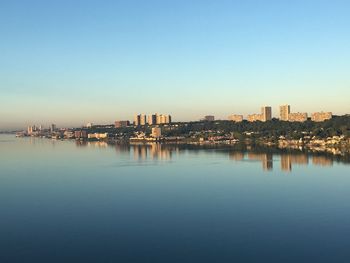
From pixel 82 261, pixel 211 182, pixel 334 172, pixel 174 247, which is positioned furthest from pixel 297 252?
pixel 334 172

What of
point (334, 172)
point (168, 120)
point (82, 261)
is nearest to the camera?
point (82, 261)

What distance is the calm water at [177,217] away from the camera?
7.86 meters

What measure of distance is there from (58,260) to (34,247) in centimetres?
91

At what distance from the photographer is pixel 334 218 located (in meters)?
10.1

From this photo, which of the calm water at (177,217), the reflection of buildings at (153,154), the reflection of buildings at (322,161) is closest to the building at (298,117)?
the reflection of buildings at (153,154)

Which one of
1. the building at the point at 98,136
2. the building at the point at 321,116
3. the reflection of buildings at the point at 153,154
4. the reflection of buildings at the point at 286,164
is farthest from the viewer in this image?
the building at the point at 98,136

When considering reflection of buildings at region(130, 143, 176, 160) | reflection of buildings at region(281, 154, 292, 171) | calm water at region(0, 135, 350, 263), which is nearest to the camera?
calm water at region(0, 135, 350, 263)

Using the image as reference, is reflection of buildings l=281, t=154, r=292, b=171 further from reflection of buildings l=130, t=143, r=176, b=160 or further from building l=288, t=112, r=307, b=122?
building l=288, t=112, r=307, b=122

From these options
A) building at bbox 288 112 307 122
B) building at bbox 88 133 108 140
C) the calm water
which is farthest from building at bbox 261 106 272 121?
the calm water

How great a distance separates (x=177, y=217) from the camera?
10.3m

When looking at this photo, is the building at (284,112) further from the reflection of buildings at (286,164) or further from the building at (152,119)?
the reflection of buildings at (286,164)

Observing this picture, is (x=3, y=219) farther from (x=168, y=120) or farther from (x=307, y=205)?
(x=168, y=120)

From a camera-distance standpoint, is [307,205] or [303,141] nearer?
[307,205]

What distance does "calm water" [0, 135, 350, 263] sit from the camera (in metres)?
7.86
